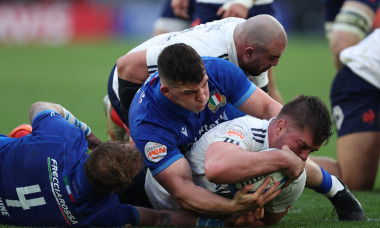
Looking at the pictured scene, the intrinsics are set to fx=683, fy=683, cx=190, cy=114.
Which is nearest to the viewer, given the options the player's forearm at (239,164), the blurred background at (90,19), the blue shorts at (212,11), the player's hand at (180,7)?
the player's forearm at (239,164)

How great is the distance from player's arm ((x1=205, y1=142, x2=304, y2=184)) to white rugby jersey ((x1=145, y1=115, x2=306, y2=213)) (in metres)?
0.16

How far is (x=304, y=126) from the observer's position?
388 cm

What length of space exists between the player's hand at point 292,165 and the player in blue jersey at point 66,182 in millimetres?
572

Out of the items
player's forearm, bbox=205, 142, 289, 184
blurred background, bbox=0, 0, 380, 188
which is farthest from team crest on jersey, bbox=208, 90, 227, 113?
blurred background, bbox=0, 0, 380, 188

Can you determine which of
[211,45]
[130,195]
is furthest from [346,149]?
[130,195]

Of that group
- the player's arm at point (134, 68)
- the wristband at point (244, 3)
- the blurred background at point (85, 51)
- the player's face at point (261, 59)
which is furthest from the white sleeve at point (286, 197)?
the blurred background at point (85, 51)

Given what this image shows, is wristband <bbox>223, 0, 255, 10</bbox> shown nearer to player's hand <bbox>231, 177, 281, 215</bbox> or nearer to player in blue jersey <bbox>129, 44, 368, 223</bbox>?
player in blue jersey <bbox>129, 44, 368, 223</bbox>

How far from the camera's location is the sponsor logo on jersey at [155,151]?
3988 millimetres

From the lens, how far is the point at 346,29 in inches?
283

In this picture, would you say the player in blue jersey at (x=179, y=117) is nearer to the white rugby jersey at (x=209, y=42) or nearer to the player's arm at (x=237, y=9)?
the white rugby jersey at (x=209, y=42)

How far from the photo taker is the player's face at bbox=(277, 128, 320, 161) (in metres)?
3.88

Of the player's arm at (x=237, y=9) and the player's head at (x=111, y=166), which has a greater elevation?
the player's arm at (x=237, y=9)

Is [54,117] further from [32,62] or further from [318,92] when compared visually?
[32,62]

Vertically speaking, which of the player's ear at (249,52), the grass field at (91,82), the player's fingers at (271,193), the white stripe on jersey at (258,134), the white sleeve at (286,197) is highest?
the player's ear at (249,52)
